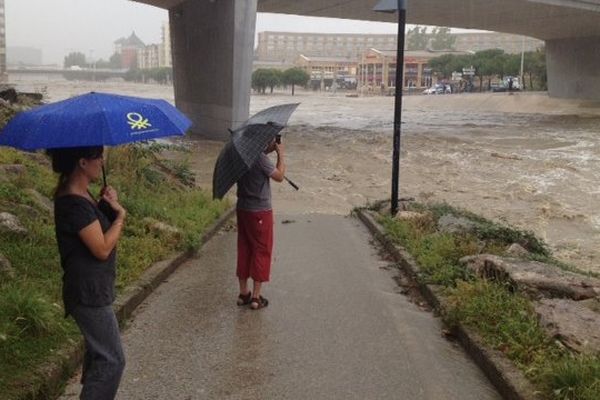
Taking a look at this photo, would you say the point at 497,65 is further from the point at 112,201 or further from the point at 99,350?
the point at 99,350

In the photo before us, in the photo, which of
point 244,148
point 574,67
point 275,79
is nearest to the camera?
point 244,148

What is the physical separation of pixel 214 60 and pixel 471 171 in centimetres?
1362

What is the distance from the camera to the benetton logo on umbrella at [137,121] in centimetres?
324

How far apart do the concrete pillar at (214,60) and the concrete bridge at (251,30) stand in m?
0.04

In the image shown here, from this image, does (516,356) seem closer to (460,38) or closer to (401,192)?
(401,192)

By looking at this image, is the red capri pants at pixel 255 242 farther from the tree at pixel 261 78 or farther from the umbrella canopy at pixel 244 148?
the tree at pixel 261 78

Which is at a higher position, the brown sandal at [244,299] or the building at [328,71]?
the building at [328,71]

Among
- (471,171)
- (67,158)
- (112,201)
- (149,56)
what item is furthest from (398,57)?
(149,56)

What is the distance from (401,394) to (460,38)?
541 ft

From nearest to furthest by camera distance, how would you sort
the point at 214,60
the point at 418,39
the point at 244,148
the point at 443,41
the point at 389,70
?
the point at 244,148, the point at 214,60, the point at 389,70, the point at 443,41, the point at 418,39

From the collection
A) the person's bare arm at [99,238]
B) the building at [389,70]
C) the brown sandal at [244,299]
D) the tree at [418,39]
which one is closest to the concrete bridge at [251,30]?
the brown sandal at [244,299]

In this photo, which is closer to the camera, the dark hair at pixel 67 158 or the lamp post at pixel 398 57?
the dark hair at pixel 67 158

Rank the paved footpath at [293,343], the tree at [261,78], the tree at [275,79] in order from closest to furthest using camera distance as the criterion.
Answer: the paved footpath at [293,343] < the tree at [261,78] < the tree at [275,79]

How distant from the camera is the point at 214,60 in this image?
30.5m
